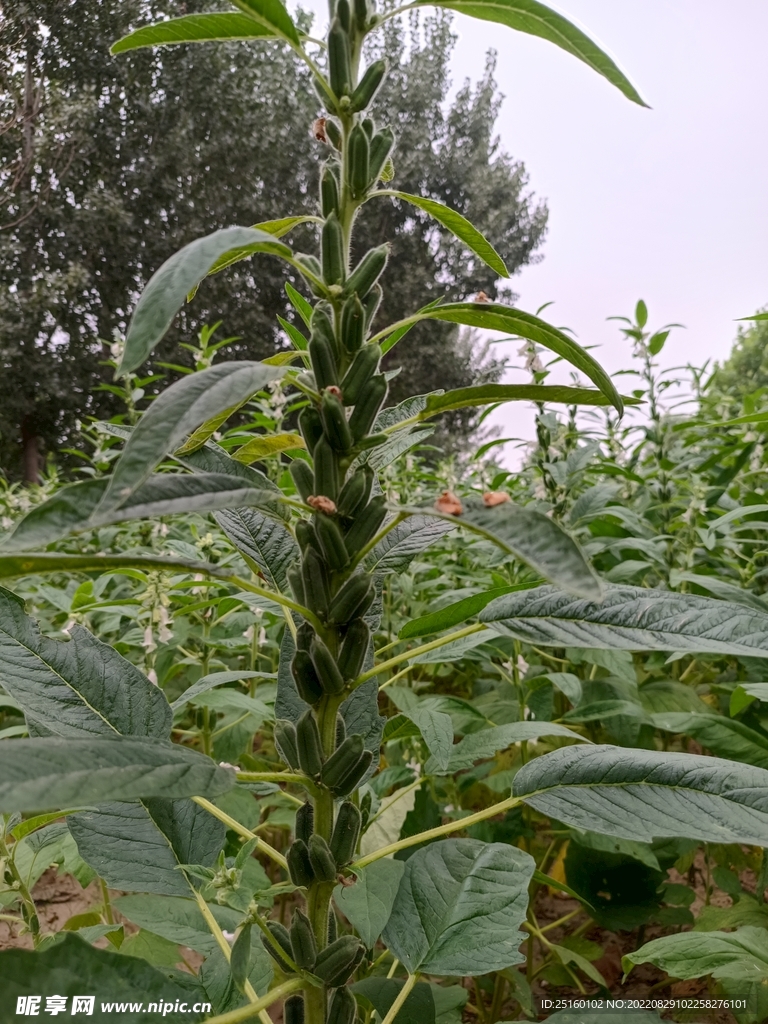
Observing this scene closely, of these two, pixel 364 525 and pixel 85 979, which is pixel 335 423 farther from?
pixel 85 979

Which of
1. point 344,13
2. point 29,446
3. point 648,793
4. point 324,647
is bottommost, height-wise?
point 29,446

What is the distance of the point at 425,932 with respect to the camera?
0.54 metres

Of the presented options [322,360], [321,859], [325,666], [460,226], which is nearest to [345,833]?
[321,859]

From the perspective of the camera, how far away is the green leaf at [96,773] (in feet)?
0.91

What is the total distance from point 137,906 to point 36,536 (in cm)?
48

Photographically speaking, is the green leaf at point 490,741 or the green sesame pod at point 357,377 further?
the green leaf at point 490,741

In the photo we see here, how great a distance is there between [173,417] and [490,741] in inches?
21.0

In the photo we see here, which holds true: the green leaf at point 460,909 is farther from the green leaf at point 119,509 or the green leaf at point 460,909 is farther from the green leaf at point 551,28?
the green leaf at point 551,28

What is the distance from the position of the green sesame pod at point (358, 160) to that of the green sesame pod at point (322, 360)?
0.38 ft

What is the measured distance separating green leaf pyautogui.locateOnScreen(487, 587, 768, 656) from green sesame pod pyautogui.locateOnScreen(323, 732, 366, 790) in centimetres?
13

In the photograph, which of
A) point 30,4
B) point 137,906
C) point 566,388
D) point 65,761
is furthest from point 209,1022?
point 30,4

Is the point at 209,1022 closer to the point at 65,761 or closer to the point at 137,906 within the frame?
the point at 65,761

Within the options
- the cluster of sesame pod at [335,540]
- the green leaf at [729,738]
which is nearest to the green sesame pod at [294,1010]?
the cluster of sesame pod at [335,540]

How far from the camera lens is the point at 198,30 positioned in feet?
1.49
